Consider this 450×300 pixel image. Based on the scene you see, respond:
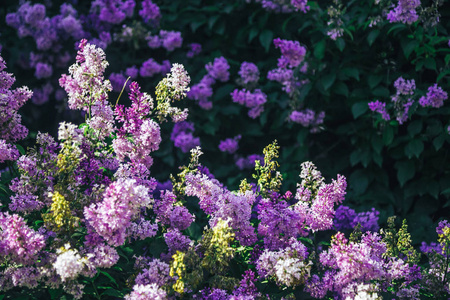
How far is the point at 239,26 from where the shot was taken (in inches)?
233

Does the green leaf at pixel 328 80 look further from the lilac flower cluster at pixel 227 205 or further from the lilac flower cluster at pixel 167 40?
the lilac flower cluster at pixel 227 205

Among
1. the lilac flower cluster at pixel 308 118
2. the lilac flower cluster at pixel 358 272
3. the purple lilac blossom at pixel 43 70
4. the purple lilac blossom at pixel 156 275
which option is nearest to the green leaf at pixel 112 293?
the purple lilac blossom at pixel 156 275

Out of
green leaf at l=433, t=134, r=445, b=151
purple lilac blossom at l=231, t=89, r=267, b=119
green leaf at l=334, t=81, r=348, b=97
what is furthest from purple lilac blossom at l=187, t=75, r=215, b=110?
green leaf at l=433, t=134, r=445, b=151

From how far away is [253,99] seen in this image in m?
5.22

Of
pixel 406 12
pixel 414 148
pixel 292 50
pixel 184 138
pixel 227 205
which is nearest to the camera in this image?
pixel 227 205

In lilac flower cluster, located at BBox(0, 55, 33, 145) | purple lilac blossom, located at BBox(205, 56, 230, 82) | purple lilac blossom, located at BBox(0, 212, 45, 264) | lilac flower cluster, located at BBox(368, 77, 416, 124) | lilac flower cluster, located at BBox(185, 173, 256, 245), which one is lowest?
purple lilac blossom, located at BBox(0, 212, 45, 264)

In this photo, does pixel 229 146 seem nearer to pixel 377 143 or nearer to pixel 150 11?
pixel 377 143

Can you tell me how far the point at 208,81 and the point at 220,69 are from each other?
0.18 m

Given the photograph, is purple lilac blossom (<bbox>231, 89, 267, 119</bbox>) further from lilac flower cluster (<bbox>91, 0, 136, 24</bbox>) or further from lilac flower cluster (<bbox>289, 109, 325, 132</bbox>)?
lilac flower cluster (<bbox>91, 0, 136, 24</bbox>)

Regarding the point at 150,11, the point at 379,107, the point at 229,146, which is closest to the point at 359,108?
the point at 379,107

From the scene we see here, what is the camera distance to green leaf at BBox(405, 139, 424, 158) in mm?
4477

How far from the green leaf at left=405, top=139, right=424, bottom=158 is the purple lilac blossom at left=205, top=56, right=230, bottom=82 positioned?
1956mm

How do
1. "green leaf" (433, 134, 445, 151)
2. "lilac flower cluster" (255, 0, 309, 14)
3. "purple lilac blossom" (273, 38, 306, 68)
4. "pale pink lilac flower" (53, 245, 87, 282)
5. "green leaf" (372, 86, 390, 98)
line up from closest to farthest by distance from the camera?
"pale pink lilac flower" (53, 245, 87, 282) < "green leaf" (433, 134, 445, 151) < "green leaf" (372, 86, 390, 98) < "purple lilac blossom" (273, 38, 306, 68) < "lilac flower cluster" (255, 0, 309, 14)

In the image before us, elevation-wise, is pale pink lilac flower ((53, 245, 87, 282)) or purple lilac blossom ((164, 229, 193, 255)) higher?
purple lilac blossom ((164, 229, 193, 255))
